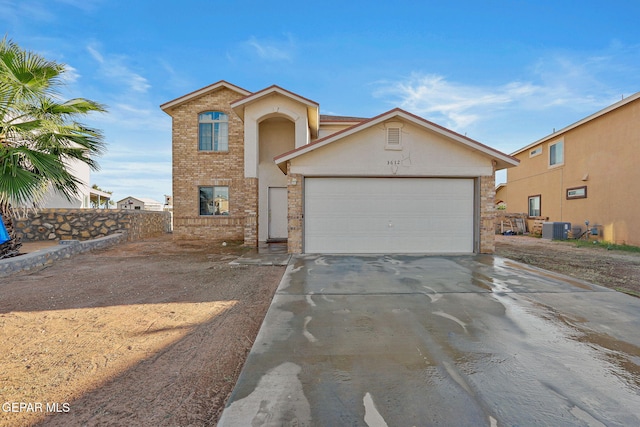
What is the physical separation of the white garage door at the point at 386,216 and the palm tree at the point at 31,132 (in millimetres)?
6928

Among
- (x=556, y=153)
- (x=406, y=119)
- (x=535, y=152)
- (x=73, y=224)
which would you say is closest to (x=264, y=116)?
(x=406, y=119)

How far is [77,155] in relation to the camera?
8938 mm

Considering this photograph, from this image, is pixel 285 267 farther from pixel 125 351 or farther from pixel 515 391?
pixel 515 391

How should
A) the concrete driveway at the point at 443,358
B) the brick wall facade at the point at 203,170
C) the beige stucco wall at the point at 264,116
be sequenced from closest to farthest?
the concrete driveway at the point at 443,358
the beige stucco wall at the point at 264,116
the brick wall facade at the point at 203,170

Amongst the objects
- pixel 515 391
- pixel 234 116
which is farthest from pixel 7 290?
pixel 234 116

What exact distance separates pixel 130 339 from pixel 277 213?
1009 cm

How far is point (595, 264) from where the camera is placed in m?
8.73

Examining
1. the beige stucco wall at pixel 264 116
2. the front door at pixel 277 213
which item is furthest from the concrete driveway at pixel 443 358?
the front door at pixel 277 213

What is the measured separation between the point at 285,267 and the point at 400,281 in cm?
317

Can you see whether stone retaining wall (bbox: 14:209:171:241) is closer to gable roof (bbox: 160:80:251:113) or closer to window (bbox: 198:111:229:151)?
window (bbox: 198:111:229:151)

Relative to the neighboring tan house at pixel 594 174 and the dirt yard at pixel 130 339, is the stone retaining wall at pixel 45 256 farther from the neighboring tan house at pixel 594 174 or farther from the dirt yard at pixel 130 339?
the neighboring tan house at pixel 594 174

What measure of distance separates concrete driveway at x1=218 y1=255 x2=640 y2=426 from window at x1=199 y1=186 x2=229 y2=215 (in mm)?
10605

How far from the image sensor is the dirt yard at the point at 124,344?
2518 millimetres

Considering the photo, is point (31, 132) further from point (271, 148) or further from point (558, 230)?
point (558, 230)
